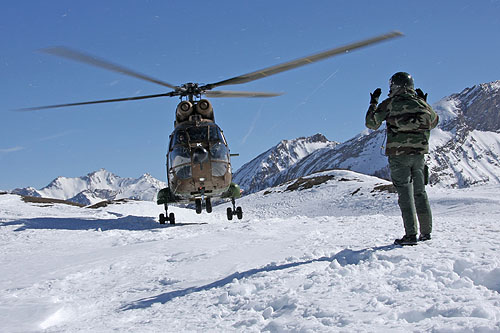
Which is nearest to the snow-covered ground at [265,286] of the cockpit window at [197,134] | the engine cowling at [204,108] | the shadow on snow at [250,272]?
the shadow on snow at [250,272]

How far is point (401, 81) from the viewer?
5.79m

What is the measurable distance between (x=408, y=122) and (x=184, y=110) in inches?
385

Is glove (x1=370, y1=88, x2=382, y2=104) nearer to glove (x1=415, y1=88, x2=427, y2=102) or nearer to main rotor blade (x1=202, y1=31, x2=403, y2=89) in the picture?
glove (x1=415, y1=88, x2=427, y2=102)

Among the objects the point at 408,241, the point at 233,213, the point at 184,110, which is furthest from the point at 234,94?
the point at 408,241

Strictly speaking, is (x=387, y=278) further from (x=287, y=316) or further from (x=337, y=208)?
(x=337, y=208)

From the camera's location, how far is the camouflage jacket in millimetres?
5684

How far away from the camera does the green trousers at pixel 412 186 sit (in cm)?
567

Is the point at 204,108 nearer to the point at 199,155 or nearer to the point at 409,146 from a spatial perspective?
the point at 199,155

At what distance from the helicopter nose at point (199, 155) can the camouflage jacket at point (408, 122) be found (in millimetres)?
8279

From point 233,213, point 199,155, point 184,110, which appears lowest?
point 233,213

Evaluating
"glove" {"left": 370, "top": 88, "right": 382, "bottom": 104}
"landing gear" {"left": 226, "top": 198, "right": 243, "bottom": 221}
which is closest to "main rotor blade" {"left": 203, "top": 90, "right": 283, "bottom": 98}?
"landing gear" {"left": 226, "top": 198, "right": 243, "bottom": 221}

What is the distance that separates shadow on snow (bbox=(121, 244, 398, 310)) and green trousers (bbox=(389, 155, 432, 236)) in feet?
2.31

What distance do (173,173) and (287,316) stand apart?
11.2 meters

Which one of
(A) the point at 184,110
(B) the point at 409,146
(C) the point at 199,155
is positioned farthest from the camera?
(A) the point at 184,110
